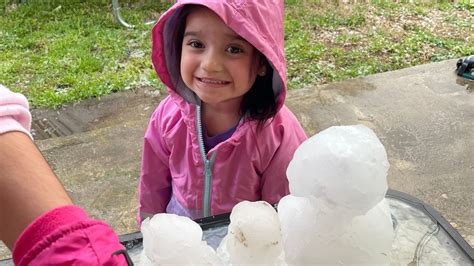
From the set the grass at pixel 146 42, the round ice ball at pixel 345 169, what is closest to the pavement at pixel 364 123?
the grass at pixel 146 42

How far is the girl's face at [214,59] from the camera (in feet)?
4.93

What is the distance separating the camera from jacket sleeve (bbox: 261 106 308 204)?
1.68 m

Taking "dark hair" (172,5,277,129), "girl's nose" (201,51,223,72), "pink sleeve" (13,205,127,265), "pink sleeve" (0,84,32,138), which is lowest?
"dark hair" (172,5,277,129)

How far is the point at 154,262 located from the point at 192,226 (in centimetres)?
9

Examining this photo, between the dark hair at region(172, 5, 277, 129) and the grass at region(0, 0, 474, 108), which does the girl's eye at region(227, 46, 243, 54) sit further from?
the grass at region(0, 0, 474, 108)

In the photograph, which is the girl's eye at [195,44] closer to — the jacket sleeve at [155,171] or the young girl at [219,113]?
the young girl at [219,113]

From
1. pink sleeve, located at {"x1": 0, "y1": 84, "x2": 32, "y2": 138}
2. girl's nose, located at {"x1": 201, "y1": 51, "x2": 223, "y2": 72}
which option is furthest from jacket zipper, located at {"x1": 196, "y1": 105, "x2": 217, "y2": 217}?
Result: pink sleeve, located at {"x1": 0, "y1": 84, "x2": 32, "y2": 138}

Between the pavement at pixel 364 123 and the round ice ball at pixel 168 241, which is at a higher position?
the round ice ball at pixel 168 241

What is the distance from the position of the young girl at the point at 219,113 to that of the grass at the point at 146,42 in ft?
8.64

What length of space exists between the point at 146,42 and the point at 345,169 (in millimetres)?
4746

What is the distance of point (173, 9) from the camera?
1.56 meters

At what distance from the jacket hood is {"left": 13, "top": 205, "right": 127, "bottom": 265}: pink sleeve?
2.45ft

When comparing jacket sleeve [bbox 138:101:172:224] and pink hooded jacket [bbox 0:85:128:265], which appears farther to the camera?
jacket sleeve [bbox 138:101:172:224]

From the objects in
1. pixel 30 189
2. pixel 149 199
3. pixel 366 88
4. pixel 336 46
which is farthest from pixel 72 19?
pixel 30 189
